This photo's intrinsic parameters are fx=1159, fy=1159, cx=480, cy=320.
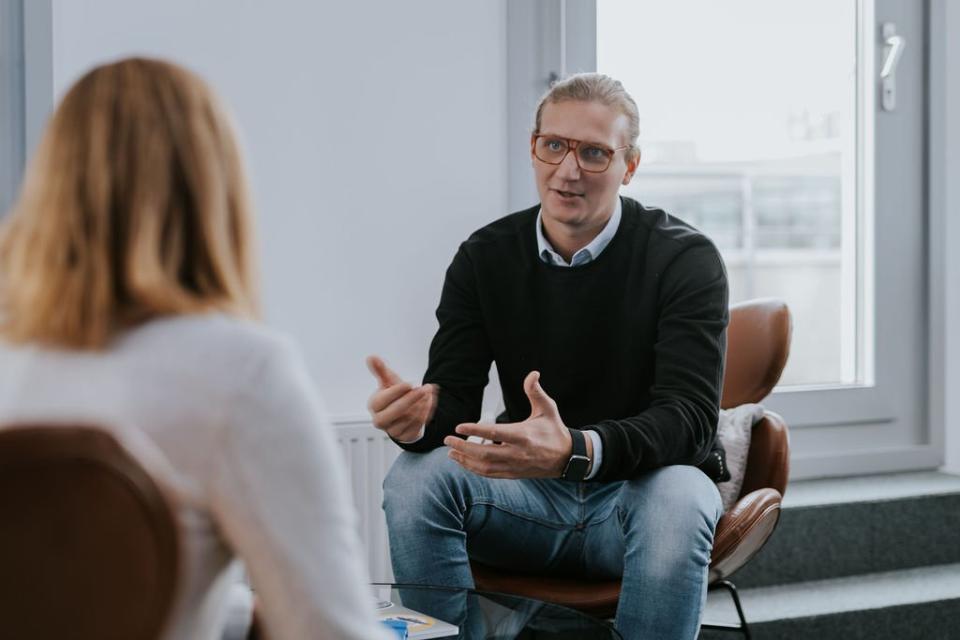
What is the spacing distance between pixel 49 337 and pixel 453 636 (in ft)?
2.96

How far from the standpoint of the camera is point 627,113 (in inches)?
92.1

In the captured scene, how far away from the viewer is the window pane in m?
3.43

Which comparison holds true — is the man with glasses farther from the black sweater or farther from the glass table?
the glass table

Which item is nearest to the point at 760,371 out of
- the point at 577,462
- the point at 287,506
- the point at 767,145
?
the point at 577,462

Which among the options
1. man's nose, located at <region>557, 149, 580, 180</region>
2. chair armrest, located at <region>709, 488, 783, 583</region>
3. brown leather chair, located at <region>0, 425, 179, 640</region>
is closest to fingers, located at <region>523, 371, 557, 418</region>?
chair armrest, located at <region>709, 488, 783, 583</region>

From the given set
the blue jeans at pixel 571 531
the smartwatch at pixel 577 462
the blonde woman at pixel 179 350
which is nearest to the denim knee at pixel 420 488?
the blue jeans at pixel 571 531

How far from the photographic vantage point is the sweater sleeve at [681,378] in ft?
6.51

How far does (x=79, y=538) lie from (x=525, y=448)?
1.17 meters

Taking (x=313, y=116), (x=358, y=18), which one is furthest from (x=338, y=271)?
(x=358, y=18)

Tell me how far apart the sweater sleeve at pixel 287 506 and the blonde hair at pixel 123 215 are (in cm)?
10

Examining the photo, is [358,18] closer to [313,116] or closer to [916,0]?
[313,116]

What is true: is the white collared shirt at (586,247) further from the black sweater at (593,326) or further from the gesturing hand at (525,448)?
the gesturing hand at (525,448)

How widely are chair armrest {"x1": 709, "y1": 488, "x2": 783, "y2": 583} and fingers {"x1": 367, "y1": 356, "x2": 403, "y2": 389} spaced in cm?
65

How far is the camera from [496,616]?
1.65 meters
